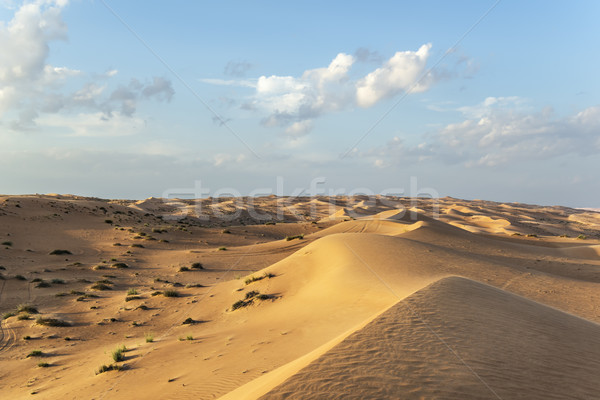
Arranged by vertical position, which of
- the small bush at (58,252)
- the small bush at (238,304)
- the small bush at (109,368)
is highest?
the small bush at (238,304)

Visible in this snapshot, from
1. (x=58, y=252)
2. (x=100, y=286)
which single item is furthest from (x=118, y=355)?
(x=58, y=252)

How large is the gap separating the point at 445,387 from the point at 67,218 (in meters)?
41.0

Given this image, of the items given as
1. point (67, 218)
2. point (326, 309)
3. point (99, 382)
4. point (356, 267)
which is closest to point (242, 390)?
point (99, 382)

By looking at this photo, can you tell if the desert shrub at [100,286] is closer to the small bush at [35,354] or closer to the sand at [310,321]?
the sand at [310,321]

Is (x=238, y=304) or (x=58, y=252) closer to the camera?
(x=238, y=304)

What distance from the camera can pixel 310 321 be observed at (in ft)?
33.4

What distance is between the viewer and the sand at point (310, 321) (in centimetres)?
523

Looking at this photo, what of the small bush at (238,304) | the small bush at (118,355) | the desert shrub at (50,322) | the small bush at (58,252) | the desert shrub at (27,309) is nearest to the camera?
the small bush at (118,355)

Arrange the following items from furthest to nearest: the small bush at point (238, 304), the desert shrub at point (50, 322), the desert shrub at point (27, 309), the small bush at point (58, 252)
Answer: the small bush at point (58, 252) → the desert shrub at point (27, 309) → the small bush at point (238, 304) → the desert shrub at point (50, 322)

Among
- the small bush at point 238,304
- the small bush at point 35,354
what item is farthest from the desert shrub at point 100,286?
the small bush at point 238,304

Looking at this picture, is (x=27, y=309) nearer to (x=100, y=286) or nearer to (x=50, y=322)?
(x=50, y=322)

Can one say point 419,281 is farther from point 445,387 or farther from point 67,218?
point 67,218

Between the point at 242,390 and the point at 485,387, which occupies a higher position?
the point at 485,387

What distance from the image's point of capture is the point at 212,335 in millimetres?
10930
